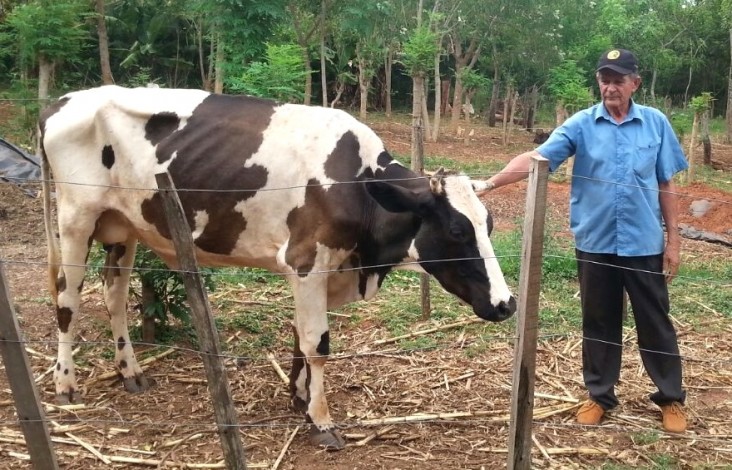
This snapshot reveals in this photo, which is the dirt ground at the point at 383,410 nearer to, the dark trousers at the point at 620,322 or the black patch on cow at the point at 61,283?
the dark trousers at the point at 620,322

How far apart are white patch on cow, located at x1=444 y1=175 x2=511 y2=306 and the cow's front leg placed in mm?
906

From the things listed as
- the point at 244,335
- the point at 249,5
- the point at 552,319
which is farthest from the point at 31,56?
the point at 552,319

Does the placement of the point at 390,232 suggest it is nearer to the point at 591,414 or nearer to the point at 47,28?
the point at 591,414

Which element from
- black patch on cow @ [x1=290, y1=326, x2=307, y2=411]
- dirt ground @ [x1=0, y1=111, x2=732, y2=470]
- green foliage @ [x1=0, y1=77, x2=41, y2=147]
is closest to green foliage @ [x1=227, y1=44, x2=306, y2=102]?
green foliage @ [x1=0, y1=77, x2=41, y2=147]

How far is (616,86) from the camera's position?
422 centimetres

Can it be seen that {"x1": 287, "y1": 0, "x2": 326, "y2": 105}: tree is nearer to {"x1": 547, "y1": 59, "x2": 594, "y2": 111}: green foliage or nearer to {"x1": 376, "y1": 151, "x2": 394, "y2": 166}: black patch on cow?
{"x1": 547, "y1": 59, "x2": 594, "y2": 111}: green foliage

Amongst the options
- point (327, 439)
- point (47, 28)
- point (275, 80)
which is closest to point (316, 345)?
point (327, 439)

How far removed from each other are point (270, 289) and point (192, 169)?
2.86m

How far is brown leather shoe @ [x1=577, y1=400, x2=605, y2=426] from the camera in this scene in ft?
15.1

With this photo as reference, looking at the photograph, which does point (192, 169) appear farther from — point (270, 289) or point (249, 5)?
point (249, 5)

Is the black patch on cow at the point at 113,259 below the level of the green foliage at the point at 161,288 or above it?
above

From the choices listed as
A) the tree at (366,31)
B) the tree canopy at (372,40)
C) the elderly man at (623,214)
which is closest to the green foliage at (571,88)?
the tree canopy at (372,40)

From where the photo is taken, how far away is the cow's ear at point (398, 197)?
165 inches

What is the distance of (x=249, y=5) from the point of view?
41.6 feet
